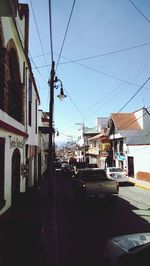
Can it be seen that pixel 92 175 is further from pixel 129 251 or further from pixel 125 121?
pixel 125 121

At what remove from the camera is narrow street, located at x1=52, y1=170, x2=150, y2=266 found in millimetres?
7262

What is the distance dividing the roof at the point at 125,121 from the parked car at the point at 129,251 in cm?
3136

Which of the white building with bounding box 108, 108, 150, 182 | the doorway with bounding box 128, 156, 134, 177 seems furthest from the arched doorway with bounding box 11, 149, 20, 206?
the doorway with bounding box 128, 156, 134, 177

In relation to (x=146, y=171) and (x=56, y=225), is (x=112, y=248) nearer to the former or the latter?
(x=56, y=225)

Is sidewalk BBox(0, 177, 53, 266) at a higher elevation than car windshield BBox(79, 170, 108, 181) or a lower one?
lower

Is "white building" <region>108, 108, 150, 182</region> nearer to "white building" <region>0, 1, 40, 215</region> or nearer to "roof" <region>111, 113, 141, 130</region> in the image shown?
"roof" <region>111, 113, 141, 130</region>

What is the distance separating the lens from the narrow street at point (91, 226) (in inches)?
286

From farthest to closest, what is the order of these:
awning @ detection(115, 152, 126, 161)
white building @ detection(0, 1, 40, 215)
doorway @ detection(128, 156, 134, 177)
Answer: awning @ detection(115, 152, 126, 161) → doorway @ detection(128, 156, 134, 177) → white building @ detection(0, 1, 40, 215)

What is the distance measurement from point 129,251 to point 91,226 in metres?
5.29

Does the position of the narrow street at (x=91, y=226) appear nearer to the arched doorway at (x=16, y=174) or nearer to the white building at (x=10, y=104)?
the arched doorway at (x=16, y=174)

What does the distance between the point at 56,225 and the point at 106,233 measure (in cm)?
202

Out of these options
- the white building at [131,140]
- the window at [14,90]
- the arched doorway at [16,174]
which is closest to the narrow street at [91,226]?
the arched doorway at [16,174]

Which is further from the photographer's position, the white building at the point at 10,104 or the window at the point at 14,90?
the window at the point at 14,90

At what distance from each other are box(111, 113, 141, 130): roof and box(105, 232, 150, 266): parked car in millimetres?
31359
